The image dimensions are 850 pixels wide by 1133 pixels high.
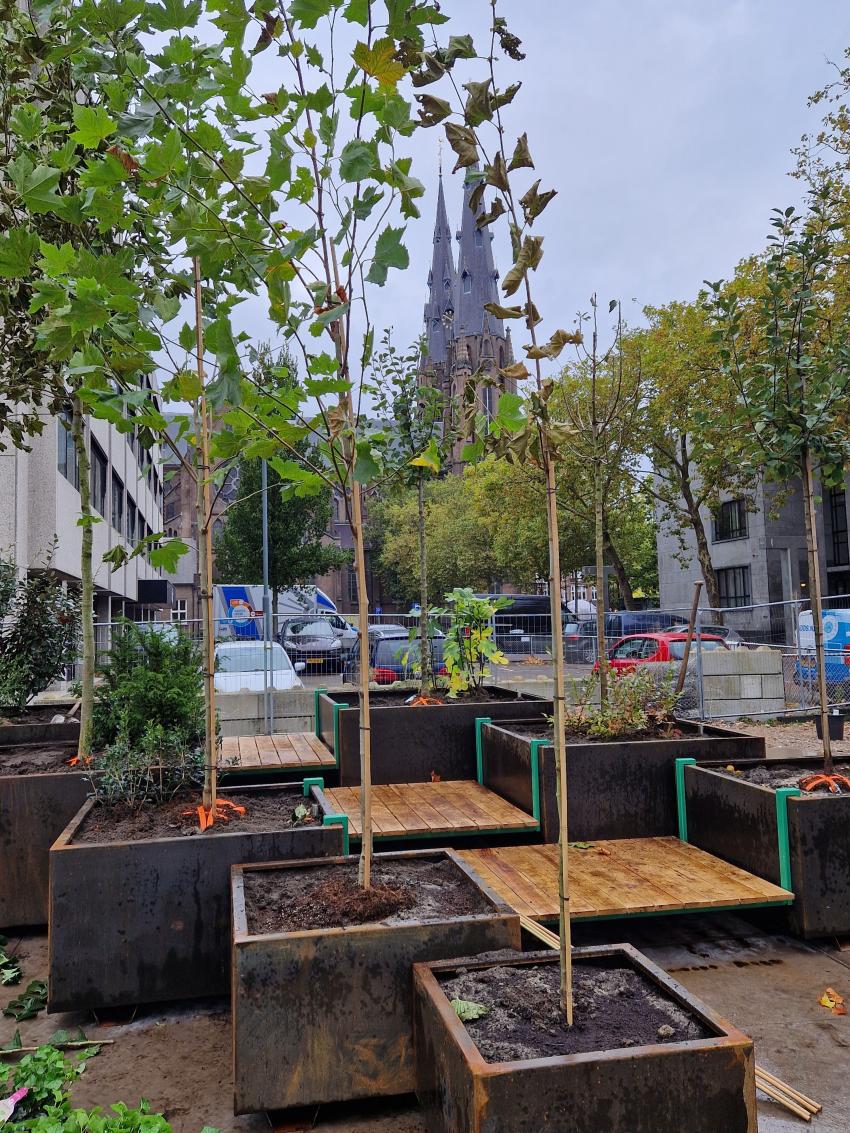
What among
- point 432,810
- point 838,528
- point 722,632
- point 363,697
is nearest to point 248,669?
point 432,810

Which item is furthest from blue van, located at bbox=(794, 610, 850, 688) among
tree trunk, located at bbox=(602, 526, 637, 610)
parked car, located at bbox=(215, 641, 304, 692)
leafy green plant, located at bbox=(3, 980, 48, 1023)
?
tree trunk, located at bbox=(602, 526, 637, 610)

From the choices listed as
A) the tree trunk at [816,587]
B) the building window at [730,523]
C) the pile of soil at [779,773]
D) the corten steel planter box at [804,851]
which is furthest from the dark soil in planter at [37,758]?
the building window at [730,523]

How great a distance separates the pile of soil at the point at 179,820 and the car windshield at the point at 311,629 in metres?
14.1

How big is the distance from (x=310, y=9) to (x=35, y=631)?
6531 mm

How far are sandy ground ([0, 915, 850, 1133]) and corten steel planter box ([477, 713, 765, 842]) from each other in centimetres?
83

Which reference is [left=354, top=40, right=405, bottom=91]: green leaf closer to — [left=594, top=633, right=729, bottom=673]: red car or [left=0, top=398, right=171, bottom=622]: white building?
[left=0, top=398, right=171, bottom=622]: white building

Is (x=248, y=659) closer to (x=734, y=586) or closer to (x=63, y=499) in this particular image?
(x=63, y=499)

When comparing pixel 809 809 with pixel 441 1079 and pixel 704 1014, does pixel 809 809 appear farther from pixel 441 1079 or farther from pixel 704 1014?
pixel 441 1079

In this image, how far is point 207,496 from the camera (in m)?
4.76

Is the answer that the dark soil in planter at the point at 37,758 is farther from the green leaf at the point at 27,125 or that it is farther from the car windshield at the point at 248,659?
the car windshield at the point at 248,659

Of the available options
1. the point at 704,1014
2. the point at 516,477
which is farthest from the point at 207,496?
the point at 516,477

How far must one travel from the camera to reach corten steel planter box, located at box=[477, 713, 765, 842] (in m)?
5.89

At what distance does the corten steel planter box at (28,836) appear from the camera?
4.96 metres

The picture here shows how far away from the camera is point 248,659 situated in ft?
43.9
